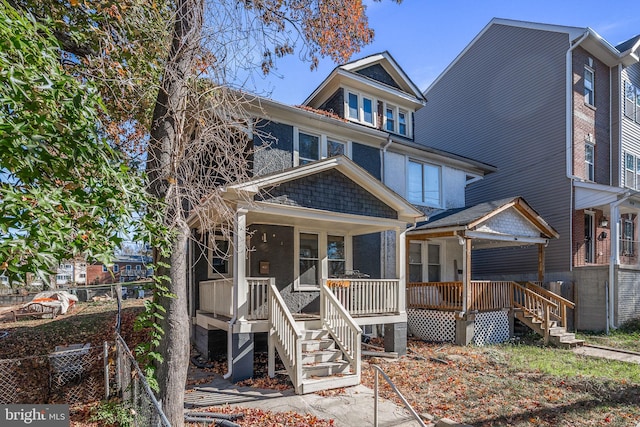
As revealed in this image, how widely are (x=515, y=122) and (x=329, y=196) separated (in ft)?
38.8

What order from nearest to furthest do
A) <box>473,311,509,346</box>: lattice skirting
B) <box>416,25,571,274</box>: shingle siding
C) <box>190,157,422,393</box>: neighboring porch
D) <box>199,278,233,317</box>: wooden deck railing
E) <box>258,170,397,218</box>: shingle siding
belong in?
1. <box>190,157,422,393</box>: neighboring porch
2. <box>199,278,233,317</box>: wooden deck railing
3. <box>258,170,397,218</box>: shingle siding
4. <box>473,311,509,346</box>: lattice skirting
5. <box>416,25,571,274</box>: shingle siding

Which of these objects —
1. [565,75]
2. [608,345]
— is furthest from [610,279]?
[565,75]

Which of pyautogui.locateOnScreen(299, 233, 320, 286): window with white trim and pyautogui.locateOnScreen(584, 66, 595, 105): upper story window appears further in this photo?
pyautogui.locateOnScreen(584, 66, 595, 105): upper story window

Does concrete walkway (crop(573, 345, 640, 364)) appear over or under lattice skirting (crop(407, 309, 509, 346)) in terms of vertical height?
under

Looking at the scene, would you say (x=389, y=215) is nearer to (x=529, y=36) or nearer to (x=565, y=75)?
(x=565, y=75)

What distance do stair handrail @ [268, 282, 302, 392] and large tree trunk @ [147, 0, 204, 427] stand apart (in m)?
2.16

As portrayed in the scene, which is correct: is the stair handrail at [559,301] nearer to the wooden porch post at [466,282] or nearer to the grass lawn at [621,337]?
the grass lawn at [621,337]

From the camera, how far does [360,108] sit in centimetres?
1345

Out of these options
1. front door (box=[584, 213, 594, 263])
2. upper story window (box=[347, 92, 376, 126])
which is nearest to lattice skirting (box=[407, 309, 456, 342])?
upper story window (box=[347, 92, 376, 126])

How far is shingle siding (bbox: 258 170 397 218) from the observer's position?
845 centimetres

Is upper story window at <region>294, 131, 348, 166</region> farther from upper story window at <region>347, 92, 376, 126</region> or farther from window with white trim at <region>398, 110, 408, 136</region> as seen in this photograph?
window with white trim at <region>398, 110, 408, 136</region>

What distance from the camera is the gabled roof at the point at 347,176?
7.74 m

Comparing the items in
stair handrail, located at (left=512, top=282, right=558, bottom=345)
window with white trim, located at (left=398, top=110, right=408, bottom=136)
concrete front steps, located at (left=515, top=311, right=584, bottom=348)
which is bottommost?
concrete front steps, located at (left=515, top=311, right=584, bottom=348)

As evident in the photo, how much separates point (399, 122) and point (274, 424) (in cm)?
1181
